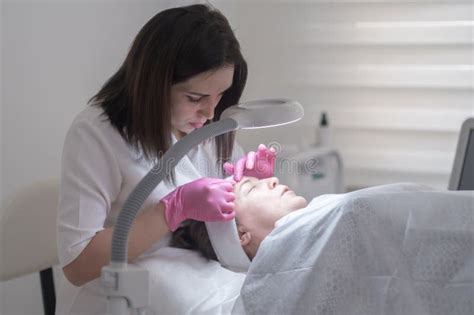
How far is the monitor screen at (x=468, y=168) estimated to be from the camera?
1.67 m

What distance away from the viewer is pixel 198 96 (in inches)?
53.1

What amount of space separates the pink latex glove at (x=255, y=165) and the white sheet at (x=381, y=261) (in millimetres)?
421

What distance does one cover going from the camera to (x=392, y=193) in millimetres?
1122

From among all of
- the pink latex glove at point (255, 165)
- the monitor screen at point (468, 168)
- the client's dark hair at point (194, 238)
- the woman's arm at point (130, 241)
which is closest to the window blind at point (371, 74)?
the monitor screen at point (468, 168)

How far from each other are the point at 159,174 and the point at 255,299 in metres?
0.31

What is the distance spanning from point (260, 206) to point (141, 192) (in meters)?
0.57

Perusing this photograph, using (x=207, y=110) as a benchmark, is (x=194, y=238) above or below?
below

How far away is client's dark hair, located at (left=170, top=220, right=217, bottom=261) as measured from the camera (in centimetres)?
147

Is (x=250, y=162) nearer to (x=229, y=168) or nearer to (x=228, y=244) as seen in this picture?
(x=229, y=168)

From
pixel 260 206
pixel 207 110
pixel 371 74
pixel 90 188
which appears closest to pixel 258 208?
pixel 260 206

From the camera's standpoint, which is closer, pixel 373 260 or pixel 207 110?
pixel 373 260

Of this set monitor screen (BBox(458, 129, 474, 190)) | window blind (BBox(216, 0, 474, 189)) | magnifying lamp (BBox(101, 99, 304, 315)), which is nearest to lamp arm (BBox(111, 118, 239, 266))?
magnifying lamp (BBox(101, 99, 304, 315))

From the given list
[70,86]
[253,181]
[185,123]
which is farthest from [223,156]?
[70,86]

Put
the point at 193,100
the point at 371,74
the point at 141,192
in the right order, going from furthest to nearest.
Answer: the point at 371,74
the point at 193,100
the point at 141,192
